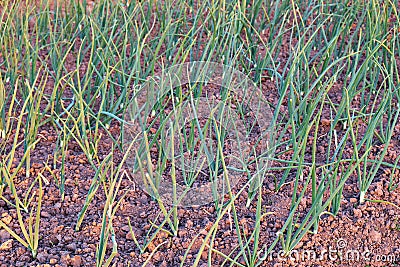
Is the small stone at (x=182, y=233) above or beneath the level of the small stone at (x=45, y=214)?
above

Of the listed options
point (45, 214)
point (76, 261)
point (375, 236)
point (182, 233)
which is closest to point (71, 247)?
point (76, 261)

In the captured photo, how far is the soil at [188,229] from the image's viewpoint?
6.11ft

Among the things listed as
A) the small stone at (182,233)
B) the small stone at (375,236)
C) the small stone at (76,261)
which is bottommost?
the small stone at (76,261)

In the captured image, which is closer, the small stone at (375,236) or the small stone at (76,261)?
the small stone at (76,261)

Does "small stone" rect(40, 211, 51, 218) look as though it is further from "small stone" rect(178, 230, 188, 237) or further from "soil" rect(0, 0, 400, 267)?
"small stone" rect(178, 230, 188, 237)

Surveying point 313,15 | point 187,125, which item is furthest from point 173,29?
point 313,15

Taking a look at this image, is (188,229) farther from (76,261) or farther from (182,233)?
(76,261)

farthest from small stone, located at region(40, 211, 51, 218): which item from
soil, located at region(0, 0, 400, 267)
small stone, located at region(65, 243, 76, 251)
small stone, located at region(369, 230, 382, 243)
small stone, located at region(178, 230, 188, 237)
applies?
small stone, located at region(369, 230, 382, 243)

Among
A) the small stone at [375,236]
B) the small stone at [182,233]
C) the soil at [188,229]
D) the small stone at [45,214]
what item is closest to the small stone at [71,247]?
the soil at [188,229]

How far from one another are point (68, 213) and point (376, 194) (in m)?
1.10

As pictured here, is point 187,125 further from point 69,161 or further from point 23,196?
point 23,196

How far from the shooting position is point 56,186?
2.15 m

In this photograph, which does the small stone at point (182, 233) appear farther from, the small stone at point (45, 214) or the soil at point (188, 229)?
the small stone at point (45, 214)

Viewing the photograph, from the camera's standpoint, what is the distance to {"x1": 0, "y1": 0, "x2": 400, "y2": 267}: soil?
6.11 ft
